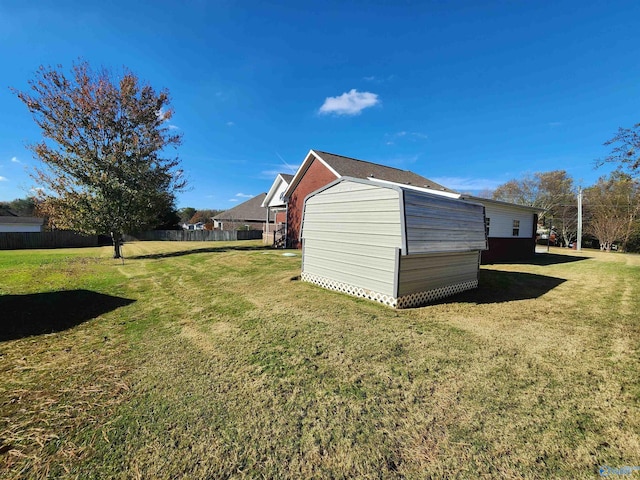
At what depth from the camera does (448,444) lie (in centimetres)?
269

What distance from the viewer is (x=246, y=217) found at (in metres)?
45.7

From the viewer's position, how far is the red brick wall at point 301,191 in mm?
19609

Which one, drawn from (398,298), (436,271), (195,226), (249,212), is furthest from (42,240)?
(195,226)

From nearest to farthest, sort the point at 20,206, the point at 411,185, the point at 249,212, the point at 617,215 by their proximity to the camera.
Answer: the point at 411,185
the point at 617,215
the point at 249,212
the point at 20,206

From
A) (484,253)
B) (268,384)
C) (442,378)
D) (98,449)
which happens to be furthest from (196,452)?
(484,253)

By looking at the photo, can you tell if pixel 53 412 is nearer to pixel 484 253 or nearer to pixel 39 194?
pixel 484 253

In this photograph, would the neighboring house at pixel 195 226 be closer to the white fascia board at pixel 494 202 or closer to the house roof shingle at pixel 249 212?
the house roof shingle at pixel 249 212

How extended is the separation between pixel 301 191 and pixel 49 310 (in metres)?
16.7

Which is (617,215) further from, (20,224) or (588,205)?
(20,224)

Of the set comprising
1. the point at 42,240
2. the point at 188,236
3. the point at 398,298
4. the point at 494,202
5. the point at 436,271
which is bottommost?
the point at 398,298

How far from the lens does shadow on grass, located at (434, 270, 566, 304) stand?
841 cm

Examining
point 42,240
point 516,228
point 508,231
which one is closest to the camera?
point 508,231

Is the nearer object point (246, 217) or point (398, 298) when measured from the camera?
point (398, 298)

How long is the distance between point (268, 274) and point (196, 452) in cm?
893
